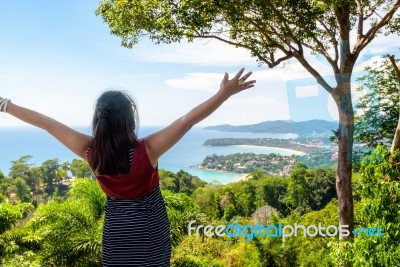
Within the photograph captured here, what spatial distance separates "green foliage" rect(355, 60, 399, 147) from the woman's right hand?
3.77 meters

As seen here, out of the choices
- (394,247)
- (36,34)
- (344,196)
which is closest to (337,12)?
(344,196)

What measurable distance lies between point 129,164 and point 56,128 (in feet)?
0.57

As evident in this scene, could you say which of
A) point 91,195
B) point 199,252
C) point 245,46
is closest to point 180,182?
point 199,252

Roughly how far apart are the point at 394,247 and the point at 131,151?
2.42 meters

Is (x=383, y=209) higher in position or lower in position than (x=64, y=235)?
higher

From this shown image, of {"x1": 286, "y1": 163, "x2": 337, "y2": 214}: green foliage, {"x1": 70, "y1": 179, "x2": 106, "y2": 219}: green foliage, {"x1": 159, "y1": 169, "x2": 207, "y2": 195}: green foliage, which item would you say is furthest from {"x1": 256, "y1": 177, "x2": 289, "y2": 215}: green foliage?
{"x1": 70, "y1": 179, "x2": 106, "y2": 219}: green foliage

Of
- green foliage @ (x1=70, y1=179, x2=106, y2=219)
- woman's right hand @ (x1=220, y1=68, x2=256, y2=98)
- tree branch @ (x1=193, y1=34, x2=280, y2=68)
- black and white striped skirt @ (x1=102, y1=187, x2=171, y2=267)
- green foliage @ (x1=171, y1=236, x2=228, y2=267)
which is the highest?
tree branch @ (x1=193, y1=34, x2=280, y2=68)

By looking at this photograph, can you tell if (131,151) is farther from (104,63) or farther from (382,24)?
(104,63)

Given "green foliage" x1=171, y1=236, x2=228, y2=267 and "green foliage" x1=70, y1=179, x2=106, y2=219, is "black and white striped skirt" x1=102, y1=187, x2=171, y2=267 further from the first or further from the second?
"green foliage" x1=171, y1=236, x2=228, y2=267

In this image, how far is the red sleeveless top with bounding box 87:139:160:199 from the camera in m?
0.87

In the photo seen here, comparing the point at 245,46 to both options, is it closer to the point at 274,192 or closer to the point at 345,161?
the point at 345,161

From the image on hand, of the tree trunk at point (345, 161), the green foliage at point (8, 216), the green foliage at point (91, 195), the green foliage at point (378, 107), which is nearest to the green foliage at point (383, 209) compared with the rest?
the tree trunk at point (345, 161)

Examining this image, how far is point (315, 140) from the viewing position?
455 cm

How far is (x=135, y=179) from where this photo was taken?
0.88 meters
